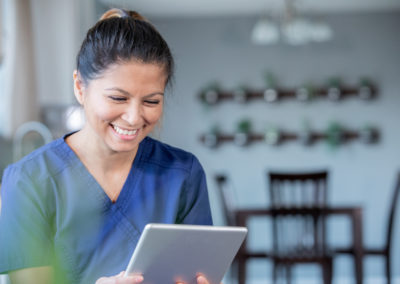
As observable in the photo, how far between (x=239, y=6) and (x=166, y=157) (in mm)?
4049

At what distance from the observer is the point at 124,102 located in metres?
1.15

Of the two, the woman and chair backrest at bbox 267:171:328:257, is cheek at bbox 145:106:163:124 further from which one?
chair backrest at bbox 267:171:328:257

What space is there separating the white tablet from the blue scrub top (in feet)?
0.47

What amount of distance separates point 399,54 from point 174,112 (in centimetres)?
221

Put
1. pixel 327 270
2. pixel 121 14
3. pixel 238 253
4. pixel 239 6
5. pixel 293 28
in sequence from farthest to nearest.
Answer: pixel 239 6
pixel 293 28
pixel 238 253
pixel 327 270
pixel 121 14

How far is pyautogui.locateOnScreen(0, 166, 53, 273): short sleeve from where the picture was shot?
45.1 inches

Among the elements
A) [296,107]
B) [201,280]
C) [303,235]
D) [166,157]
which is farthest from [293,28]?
[201,280]

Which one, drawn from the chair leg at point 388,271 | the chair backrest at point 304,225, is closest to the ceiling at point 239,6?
the chair backrest at point 304,225

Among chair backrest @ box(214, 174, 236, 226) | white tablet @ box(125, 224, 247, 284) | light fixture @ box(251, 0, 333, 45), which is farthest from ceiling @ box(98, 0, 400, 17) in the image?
white tablet @ box(125, 224, 247, 284)

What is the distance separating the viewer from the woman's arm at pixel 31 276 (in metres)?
1.14

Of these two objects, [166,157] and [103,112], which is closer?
[103,112]

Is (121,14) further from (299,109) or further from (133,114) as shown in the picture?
(299,109)

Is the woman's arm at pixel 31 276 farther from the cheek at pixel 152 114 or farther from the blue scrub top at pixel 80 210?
the cheek at pixel 152 114

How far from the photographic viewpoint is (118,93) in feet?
3.72
